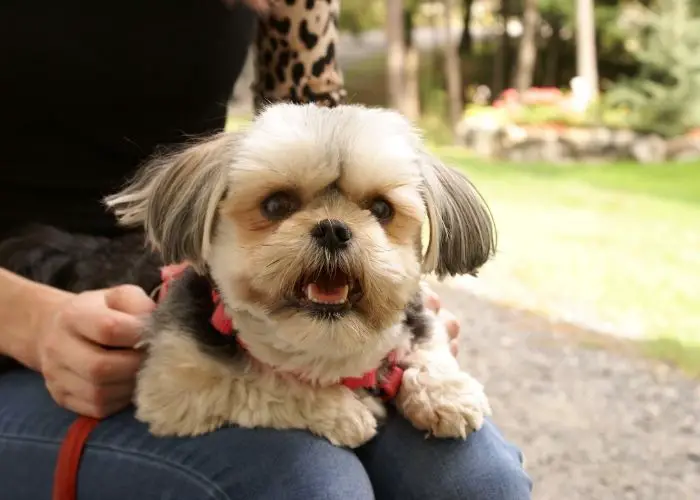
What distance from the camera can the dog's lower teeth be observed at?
912mm

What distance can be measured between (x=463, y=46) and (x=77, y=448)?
5.88m

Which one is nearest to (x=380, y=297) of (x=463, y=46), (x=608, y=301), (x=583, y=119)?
(x=608, y=301)

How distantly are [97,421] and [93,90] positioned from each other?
0.48 metres

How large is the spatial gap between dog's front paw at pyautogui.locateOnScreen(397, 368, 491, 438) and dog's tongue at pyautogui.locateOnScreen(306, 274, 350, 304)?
0.18 metres

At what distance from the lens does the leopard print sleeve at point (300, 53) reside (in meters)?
1.34

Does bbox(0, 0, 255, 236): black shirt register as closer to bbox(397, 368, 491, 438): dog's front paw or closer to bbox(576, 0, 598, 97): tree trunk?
bbox(397, 368, 491, 438): dog's front paw

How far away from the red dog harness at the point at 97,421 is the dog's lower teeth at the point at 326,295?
135mm

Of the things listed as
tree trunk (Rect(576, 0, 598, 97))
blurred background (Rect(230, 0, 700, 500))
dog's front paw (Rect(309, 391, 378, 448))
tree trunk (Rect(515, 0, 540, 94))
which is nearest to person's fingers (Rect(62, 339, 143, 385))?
dog's front paw (Rect(309, 391, 378, 448))

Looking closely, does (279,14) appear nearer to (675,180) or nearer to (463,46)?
(675,180)

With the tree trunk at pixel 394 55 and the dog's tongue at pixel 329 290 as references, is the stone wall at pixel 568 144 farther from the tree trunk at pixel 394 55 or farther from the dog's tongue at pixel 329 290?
the dog's tongue at pixel 329 290

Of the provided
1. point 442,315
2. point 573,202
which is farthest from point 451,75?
point 442,315

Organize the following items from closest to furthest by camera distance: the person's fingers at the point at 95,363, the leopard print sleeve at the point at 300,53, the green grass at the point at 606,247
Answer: the person's fingers at the point at 95,363 < the leopard print sleeve at the point at 300,53 < the green grass at the point at 606,247

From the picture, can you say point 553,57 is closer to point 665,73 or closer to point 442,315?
point 665,73

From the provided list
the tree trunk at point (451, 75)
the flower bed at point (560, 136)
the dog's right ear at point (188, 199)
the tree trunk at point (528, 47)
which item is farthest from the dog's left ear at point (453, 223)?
the tree trunk at point (528, 47)
